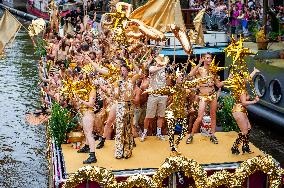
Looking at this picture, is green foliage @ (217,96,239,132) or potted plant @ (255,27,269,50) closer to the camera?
green foliage @ (217,96,239,132)

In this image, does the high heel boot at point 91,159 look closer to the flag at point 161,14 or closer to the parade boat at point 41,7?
the flag at point 161,14

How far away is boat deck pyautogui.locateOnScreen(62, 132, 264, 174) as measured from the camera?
10461 millimetres

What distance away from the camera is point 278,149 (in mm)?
16109

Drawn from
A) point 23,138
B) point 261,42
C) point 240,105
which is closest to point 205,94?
point 240,105

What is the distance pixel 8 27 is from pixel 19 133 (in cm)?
606

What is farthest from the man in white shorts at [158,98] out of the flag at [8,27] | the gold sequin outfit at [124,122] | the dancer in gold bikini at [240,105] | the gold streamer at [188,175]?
the flag at [8,27]

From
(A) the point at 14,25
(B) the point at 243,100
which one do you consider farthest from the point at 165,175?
(A) the point at 14,25

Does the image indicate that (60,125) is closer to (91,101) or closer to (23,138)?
(91,101)

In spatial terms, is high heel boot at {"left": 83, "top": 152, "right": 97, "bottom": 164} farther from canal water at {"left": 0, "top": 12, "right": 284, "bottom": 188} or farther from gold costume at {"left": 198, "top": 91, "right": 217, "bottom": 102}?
canal water at {"left": 0, "top": 12, "right": 284, "bottom": 188}

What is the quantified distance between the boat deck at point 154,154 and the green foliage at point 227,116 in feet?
2.34

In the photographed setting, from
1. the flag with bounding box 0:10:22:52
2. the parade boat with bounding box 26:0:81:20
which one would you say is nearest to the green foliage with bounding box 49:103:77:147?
the flag with bounding box 0:10:22:52

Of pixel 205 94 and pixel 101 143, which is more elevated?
pixel 205 94

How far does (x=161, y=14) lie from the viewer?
13.1 m

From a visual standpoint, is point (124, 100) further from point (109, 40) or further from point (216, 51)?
point (216, 51)
